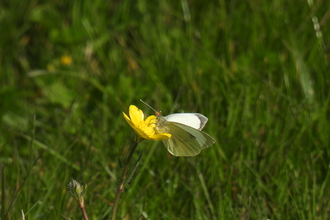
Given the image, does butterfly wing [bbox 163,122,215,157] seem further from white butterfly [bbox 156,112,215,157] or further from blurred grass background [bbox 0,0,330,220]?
blurred grass background [bbox 0,0,330,220]

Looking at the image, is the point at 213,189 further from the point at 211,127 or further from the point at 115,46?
the point at 115,46

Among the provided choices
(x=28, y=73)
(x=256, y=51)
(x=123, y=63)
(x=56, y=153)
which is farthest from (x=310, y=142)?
(x=28, y=73)

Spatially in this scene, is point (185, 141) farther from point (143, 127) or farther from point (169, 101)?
point (169, 101)

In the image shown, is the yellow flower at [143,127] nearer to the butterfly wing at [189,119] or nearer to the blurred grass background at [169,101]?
the butterfly wing at [189,119]

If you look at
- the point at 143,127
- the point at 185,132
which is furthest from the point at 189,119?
the point at 143,127

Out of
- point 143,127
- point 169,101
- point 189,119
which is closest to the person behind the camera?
point 143,127

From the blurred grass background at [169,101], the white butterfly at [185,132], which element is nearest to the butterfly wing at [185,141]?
the white butterfly at [185,132]
